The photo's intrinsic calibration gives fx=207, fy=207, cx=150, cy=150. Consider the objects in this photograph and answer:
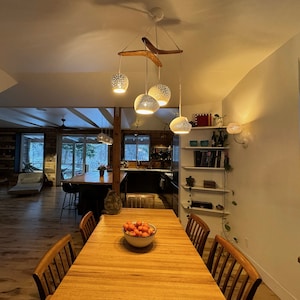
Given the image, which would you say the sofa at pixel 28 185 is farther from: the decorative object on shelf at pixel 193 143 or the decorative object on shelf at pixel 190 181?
the decorative object on shelf at pixel 193 143

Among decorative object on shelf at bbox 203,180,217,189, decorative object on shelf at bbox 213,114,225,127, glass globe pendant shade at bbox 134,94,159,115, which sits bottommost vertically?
decorative object on shelf at bbox 203,180,217,189

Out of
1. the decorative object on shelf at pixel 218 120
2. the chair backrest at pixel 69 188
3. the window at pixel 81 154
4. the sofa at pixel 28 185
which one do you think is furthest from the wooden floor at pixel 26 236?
the window at pixel 81 154

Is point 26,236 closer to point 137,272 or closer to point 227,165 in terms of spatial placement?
point 137,272

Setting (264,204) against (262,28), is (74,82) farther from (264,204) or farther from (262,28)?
(264,204)

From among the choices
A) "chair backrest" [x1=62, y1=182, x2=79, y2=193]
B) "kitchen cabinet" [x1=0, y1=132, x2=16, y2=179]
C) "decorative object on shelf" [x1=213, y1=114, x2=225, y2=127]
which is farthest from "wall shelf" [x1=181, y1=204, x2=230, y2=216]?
"kitchen cabinet" [x1=0, y1=132, x2=16, y2=179]

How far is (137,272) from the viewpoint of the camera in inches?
46.9

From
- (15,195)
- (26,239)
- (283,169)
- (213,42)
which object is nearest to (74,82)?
(213,42)

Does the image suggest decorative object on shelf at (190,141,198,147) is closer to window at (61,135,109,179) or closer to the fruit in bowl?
the fruit in bowl

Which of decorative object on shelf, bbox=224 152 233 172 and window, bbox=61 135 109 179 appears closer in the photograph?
decorative object on shelf, bbox=224 152 233 172

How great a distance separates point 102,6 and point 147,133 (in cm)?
770

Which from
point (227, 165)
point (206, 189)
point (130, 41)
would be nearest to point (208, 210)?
point (206, 189)

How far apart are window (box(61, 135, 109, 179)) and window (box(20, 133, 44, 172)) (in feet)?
3.36

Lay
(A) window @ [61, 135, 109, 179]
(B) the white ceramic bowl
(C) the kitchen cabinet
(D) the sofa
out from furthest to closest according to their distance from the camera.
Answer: (A) window @ [61, 135, 109, 179], (C) the kitchen cabinet, (D) the sofa, (B) the white ceramic bowl

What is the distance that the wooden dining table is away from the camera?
1.00 metres
